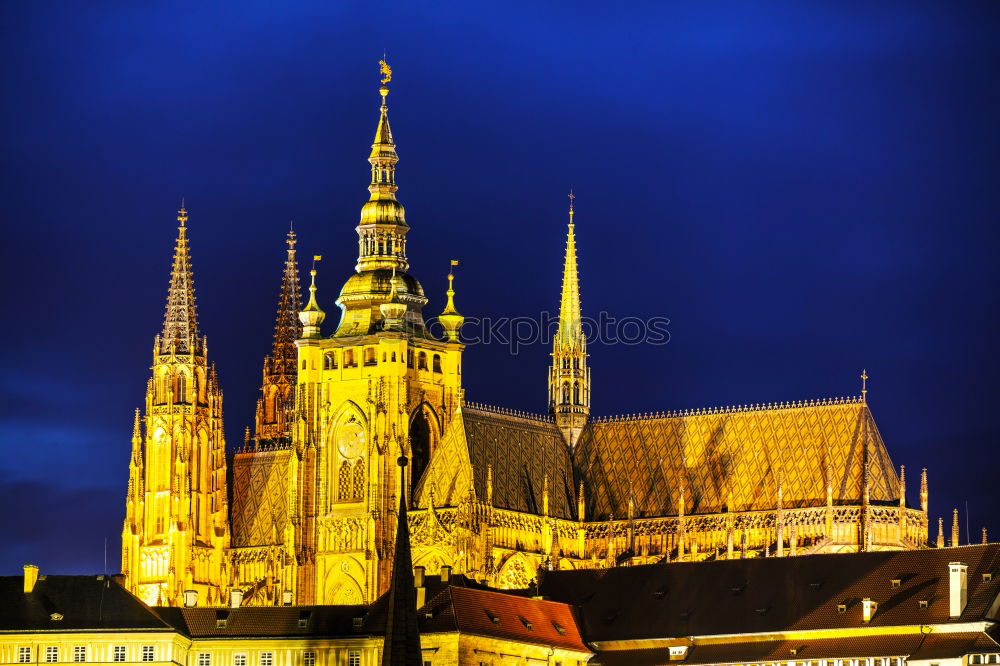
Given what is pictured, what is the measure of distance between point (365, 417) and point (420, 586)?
23359mm

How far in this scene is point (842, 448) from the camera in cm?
17925

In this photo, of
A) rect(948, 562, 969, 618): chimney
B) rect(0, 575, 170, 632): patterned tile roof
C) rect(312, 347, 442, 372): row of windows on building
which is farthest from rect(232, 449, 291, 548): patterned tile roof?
rect(948, 562, 969, 618): chimney

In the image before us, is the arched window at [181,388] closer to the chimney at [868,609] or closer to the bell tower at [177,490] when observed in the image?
the bell tower at [177,490]

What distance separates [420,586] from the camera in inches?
6403

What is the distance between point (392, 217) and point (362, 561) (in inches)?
786

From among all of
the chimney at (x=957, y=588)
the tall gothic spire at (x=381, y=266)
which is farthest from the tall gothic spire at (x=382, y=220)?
the chimney at (x=957, y=588)

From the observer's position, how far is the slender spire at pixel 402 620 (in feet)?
497

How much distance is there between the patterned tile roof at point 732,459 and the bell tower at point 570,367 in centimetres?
112

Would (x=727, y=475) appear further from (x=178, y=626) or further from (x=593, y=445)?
(x=178, y=626)

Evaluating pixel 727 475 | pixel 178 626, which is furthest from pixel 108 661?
pixel 727 475

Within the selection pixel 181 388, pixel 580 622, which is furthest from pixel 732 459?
pixel 181 388

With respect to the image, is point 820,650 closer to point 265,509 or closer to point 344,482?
point 344,482

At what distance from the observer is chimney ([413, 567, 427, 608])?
529 feet

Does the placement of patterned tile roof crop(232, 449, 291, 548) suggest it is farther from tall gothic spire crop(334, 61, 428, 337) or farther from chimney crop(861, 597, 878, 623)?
chimney crop(861, 597, 878, 623)
